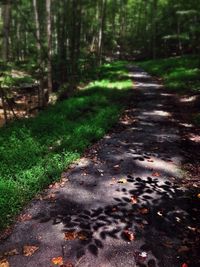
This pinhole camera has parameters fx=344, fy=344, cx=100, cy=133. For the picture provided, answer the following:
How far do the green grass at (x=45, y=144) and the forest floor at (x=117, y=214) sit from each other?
275 mm

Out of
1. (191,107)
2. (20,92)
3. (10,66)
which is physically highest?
(10,66)

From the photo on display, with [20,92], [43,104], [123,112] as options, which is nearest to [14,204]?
[123,112]

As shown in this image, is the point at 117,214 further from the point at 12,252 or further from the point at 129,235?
the point at 12,252

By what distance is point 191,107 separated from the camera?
15.2 metres

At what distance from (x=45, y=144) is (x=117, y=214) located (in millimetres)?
4377

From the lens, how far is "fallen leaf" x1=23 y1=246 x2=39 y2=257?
529 centimetres

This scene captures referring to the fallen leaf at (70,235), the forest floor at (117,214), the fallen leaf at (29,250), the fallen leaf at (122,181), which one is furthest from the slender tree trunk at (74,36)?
the fallen leaf at (29,250)

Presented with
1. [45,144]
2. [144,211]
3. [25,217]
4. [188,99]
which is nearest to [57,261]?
[25,217]

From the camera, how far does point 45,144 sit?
33.4 ft

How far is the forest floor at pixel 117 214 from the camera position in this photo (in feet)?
17.2

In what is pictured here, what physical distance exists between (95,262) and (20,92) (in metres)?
20.7

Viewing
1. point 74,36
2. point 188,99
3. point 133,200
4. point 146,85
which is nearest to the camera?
point 133,200

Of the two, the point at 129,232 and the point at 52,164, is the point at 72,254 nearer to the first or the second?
the point at 129,232

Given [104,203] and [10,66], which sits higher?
[10,66]
